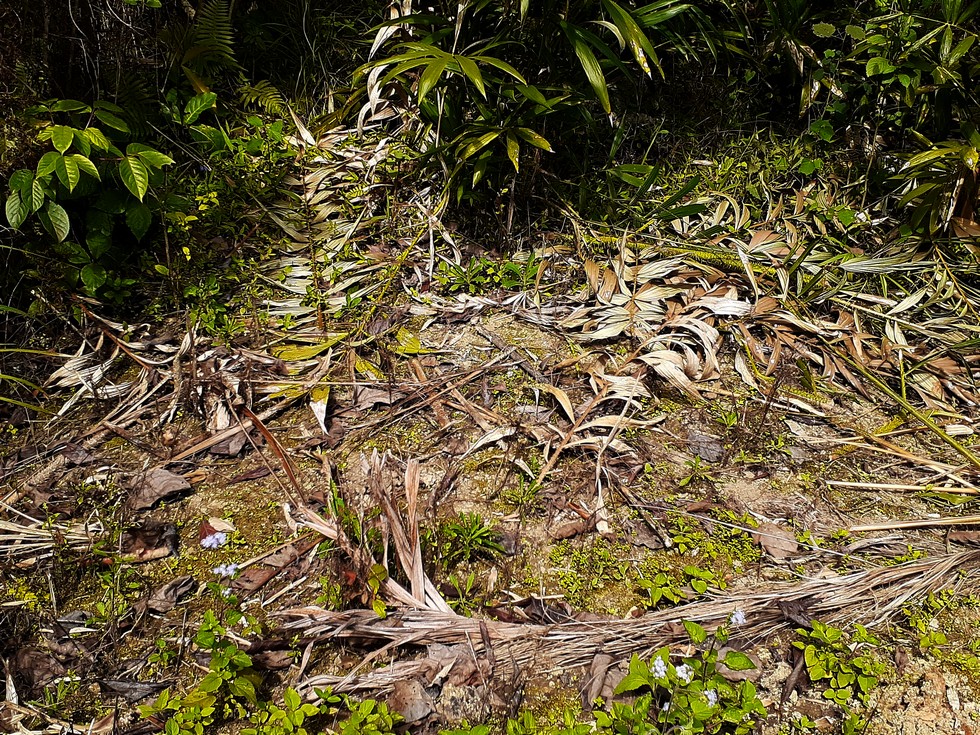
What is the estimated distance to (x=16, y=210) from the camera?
2352mm

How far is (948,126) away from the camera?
10.7ft

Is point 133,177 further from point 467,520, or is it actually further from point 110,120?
point 467,520

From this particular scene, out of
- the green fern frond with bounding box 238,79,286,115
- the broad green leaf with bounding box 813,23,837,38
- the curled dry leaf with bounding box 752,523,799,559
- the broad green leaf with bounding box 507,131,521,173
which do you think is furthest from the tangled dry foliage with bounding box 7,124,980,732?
the broad green leaf with bounding box 813,23,837,38

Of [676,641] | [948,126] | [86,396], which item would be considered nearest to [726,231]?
[948,126]

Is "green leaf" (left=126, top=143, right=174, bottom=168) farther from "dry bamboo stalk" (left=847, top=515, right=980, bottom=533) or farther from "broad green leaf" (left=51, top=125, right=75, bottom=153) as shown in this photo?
"dry bamboo stalk" (left=847, top=515, right=980, bottom=533)

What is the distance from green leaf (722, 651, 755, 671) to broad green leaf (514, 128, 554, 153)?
190 cm

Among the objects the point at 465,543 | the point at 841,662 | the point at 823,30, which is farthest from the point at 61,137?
the point at 823,30

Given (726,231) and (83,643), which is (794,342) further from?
(83,643)

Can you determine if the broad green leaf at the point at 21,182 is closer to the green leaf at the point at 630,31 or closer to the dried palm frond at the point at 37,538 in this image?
the dried palm frond at the point at 37,538

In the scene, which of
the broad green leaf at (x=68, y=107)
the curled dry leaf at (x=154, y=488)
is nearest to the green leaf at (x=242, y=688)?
the curled dry leaf at (x=154, y=488)

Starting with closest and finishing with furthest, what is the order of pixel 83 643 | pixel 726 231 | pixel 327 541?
pixel 83 643
pixel 327 541
pixel 726 231

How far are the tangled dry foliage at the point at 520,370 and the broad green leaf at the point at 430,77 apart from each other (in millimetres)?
705

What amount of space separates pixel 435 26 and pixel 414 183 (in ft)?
2.21

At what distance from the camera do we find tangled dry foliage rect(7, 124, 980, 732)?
1939 mm
